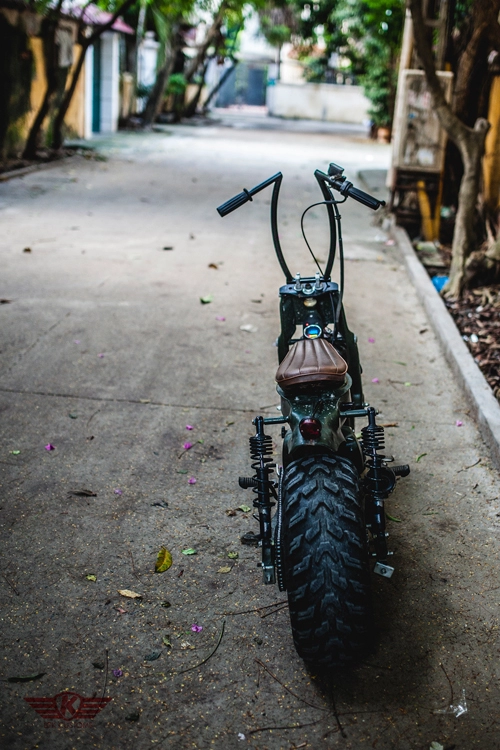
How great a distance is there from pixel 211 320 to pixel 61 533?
3.62 m

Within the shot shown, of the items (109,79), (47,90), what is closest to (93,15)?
(109,79)

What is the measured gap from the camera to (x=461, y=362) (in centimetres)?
589

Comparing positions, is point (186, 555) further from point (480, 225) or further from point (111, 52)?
point (111, 52)

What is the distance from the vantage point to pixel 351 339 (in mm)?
3830

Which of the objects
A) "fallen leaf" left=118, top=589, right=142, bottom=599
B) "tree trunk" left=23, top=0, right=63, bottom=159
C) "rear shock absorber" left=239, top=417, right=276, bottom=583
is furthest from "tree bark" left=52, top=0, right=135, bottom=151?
"fallen leaf" left=118, top=589, right=142, bottom=599

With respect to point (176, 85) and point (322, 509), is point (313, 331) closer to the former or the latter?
point (322, 509)

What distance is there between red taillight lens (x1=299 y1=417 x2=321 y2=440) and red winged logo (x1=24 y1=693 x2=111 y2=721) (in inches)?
47.7

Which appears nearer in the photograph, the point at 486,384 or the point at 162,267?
the point at 486,384

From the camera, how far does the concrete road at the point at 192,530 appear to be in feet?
8.78

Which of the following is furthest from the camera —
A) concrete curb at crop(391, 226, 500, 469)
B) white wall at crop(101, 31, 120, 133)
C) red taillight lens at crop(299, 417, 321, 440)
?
white wall at crop(101, 31, 120, 133)

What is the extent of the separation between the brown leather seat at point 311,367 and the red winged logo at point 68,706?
1394 millimetres

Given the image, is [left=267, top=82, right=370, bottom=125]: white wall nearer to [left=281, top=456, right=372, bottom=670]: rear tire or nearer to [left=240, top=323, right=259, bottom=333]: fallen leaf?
[left=240, top=323, right=259, bottom=333]: fallen leaf

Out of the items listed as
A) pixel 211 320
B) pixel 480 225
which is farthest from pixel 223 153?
pixel 211 320

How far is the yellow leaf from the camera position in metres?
3.46
